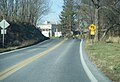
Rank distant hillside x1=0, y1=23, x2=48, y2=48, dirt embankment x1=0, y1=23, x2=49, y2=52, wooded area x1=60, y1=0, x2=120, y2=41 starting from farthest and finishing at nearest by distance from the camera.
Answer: wooded area x1=60, y1=0, x2=120, y2=41 < distant hillside x1=0, y1=23, x2=48, y2=48 < dirt embankment x1=0, y1=23, x2=49, y2=52

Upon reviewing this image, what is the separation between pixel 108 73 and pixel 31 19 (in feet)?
184

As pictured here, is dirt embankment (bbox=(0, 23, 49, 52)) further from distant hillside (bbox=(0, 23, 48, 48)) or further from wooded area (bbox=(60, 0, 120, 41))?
wooded area (bbox=(60, 0, 120, 41))

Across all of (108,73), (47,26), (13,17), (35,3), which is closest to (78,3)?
(35,3)

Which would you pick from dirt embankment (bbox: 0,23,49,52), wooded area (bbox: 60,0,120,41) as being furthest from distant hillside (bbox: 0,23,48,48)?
wooded area (bbox: 60,0,120,41)

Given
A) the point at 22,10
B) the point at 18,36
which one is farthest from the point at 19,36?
the point at 22,10

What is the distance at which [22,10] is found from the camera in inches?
2408

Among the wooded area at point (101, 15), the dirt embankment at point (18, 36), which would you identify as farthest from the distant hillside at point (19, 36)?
the wooded area at point (101, 15)

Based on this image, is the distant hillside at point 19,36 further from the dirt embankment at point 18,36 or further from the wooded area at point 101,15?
the wooded area at point 101,15

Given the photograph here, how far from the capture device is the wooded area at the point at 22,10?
51500 millimetres

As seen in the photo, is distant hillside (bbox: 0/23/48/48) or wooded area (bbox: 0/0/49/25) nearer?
distant hillside (bbox: 0/23/48/48)

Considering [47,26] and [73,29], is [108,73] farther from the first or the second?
[47,26]

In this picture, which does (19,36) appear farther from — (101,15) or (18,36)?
(101,15)

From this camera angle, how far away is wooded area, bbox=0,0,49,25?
169 feet

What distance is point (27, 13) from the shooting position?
6406 centimetres
